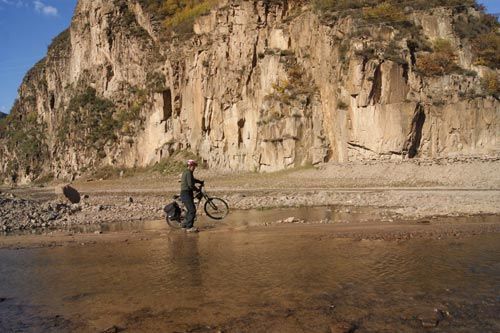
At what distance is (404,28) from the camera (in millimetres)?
35531

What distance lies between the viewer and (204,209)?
1423 cm

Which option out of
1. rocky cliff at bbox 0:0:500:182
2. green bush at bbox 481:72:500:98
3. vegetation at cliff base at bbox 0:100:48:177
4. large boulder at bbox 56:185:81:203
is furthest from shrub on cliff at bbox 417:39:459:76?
vegetation at cliff base at bbox 0:100:48:177

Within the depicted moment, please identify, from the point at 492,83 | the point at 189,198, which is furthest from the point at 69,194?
the point at 492,83

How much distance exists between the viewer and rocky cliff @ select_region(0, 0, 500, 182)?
32.9m

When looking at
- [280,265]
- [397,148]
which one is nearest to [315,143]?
[397,148]

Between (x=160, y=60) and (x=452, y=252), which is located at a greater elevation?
(x=160, y=60)

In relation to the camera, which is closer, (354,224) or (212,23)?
(354,224)

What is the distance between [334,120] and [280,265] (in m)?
31.3

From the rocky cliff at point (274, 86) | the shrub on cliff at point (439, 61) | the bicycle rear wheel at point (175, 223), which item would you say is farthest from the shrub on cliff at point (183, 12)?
the bicycle rear wheel at point (175, 223)

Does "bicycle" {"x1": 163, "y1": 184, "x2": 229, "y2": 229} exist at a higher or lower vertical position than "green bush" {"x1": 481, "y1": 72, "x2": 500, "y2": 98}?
lower

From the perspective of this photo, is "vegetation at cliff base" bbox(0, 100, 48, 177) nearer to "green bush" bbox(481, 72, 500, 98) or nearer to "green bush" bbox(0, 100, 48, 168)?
"green bush" bbox(0, 100, 48, 168)

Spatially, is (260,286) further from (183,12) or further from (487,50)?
(183,12)

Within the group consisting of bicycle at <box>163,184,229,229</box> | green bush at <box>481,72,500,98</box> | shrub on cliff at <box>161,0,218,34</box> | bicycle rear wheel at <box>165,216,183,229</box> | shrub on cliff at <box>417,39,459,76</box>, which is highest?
shrub on cliff at <box>161,0,218,34</box>

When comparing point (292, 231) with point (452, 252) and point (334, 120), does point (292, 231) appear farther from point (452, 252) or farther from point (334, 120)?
point (334, 120)
